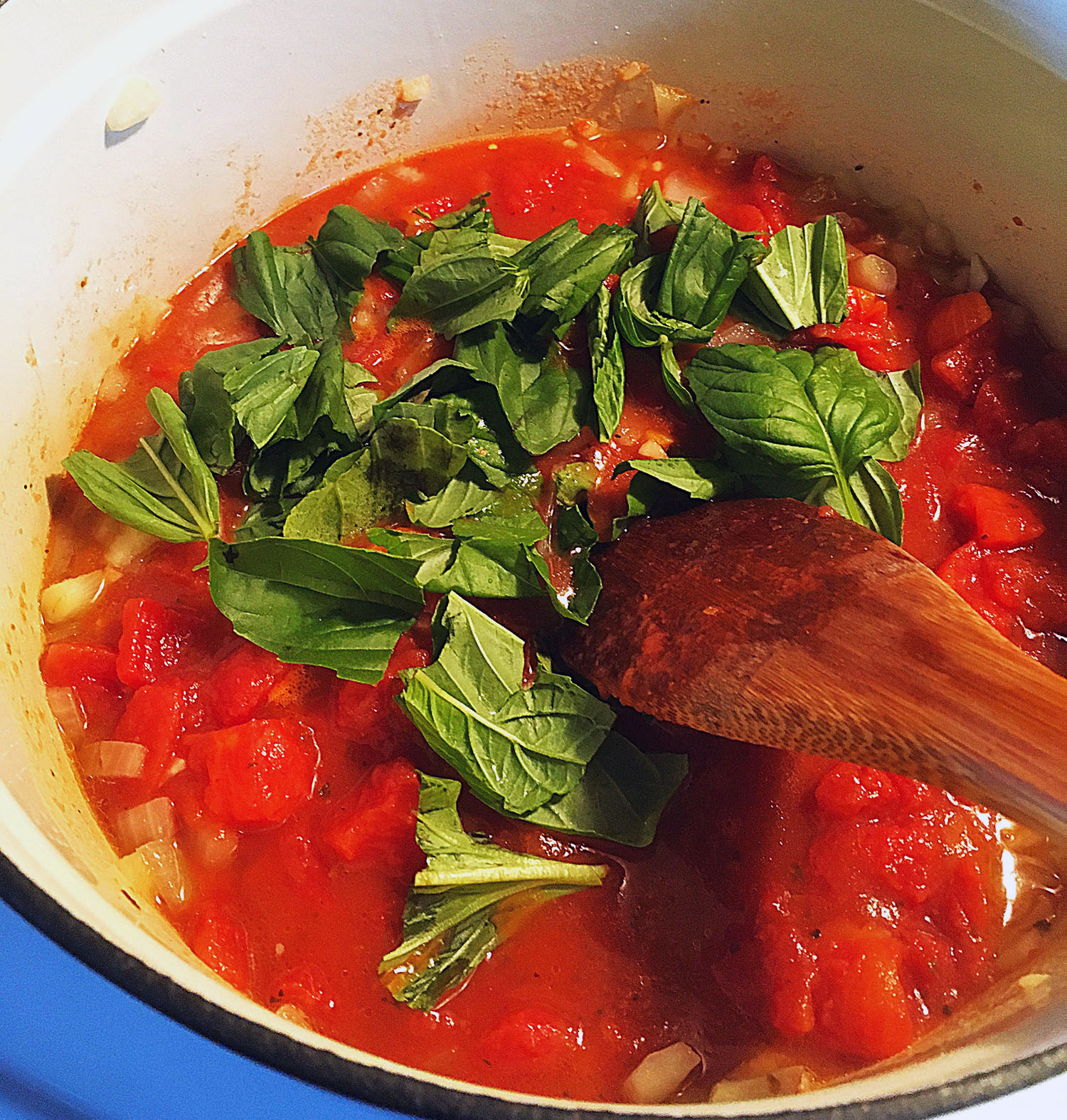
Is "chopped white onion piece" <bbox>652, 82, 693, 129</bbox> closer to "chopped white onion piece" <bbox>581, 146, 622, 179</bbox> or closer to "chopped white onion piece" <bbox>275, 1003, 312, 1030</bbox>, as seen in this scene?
"chopped white onion piece" <bbox>581, 146, 622, 179</bbox>

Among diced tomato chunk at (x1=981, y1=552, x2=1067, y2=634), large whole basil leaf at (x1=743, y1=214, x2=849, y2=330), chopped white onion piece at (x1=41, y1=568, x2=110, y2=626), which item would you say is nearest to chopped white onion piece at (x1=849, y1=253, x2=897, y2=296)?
large whole basil leaf at (x1=743, y1=214, x2=849, y2=330)

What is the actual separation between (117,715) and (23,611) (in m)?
0.27

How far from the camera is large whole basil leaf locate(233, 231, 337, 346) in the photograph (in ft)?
7.14

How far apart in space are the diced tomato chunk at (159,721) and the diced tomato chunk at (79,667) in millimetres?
83

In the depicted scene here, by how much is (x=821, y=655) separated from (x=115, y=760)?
124 centimetres

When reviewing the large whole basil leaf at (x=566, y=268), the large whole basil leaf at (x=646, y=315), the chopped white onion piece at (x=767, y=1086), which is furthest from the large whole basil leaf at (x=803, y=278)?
the chopped white onion piece at (x=767, y=1086)

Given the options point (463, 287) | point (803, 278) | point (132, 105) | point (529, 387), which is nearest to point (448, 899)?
point (529, 387)

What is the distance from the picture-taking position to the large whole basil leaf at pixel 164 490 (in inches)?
74.6

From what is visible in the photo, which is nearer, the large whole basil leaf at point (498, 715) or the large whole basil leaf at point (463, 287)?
the large whole basil leaf at point (498, 715)

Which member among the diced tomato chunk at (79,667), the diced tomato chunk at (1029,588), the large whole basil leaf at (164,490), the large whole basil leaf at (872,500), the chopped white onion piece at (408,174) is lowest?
the diced tomato chunk at (79,667)

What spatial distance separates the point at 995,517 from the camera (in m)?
2.06

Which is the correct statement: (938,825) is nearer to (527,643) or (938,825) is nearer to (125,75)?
(527,643)

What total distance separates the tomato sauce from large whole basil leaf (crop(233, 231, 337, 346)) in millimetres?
192

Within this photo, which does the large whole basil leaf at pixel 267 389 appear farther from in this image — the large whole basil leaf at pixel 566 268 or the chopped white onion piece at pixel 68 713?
the chopped white onion piece at pixel 68 713
